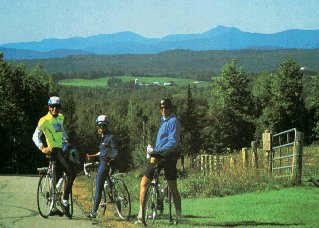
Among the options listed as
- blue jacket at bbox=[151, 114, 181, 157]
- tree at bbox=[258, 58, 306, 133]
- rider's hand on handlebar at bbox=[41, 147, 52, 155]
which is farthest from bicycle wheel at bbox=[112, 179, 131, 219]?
tree at bbox=[258, 58, 306, 133]

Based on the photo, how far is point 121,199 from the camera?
11938 mm

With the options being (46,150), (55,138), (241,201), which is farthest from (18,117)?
(46,150)

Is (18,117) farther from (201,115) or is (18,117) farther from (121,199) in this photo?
(121,199)

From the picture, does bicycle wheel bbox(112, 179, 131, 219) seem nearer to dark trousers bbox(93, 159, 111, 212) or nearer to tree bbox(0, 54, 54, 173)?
dark trousers bbox(93, 159, 111, 212)

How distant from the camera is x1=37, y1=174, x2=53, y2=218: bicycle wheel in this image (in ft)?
39.6

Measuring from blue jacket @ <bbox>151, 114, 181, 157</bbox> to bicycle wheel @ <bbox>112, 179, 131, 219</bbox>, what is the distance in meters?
1.58

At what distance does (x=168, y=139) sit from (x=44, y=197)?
3193 millimetres

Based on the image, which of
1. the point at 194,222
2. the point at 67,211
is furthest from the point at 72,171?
the point at 194,222

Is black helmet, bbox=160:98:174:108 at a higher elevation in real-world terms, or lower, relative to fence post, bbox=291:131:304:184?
higher

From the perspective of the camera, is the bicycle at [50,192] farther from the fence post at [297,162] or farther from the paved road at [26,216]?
the fence post at [297,162]

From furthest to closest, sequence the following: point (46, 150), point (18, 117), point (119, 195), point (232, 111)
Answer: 1. point (232, 111)
2. point (18, 117)
3. point (119, 195)
4. point (46, 150)

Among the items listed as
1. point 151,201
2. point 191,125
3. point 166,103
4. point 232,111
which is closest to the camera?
point 166,103

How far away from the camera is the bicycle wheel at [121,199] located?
11867 mm

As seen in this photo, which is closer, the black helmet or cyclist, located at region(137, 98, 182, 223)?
cyclist, located at region(137, 98, 182, 223)
